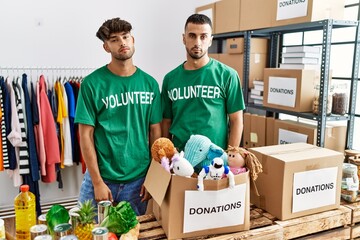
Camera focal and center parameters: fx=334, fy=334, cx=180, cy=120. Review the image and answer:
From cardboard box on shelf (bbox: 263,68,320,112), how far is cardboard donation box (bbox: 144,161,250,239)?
1.29 metres

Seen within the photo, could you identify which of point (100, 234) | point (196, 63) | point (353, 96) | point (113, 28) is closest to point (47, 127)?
point (113, 28)

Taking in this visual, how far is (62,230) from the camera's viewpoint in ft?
3.53

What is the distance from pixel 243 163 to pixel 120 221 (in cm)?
51

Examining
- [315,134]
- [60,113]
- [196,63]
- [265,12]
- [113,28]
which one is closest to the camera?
[113,28]

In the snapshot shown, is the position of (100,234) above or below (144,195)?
above

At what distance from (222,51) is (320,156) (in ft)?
8.21

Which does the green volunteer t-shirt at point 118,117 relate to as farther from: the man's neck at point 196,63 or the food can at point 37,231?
the food can at point 37,231

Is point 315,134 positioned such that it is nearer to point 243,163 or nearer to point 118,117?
point 243,163

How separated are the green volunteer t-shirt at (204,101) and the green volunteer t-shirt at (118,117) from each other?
136 mm

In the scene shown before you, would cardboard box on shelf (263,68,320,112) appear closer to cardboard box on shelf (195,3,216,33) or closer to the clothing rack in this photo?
cardboard box on shelf (195,3,216,33)

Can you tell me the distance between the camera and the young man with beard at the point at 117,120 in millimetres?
1679

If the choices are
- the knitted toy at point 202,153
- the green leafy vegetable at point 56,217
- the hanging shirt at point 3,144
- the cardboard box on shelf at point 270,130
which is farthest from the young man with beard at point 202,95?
the hanging shirt at point 3,144

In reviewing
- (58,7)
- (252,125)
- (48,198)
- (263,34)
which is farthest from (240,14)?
(48,198)

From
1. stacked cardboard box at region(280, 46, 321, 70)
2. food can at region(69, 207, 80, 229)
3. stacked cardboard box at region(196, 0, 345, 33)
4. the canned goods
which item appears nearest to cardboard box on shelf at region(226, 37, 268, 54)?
stacked cardboard box at region(196, 0, 345, 33)
